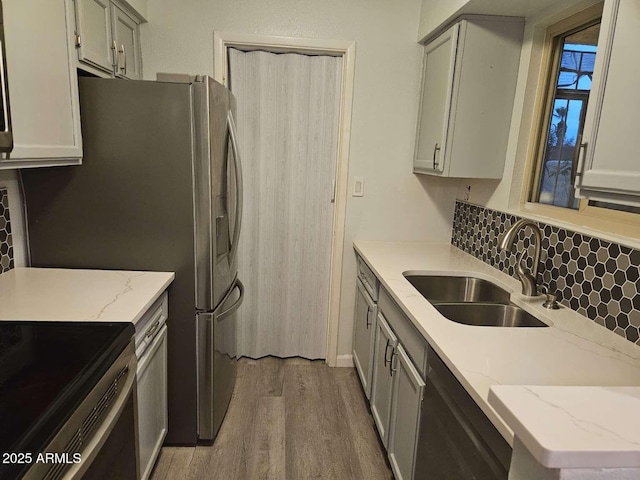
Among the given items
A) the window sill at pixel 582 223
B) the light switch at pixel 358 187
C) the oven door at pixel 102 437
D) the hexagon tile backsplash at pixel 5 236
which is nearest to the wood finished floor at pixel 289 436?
the oven door at pixel 102 437

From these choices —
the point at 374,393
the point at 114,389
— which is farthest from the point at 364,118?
the point at 114,389

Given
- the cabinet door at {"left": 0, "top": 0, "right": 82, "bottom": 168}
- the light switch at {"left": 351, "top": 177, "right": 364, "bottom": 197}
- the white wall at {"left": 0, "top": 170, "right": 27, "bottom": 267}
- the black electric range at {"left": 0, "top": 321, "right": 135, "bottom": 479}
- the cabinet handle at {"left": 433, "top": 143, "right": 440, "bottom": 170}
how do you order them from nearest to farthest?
the black electric range at {"left": 0, "top": 321, "right": 135, "bottom": 479}, the cabinet door at {"left": 0, "top": 0, "right": 82, "bottom": 168}, the white wall at {"left": 0, "top": 170, "right": 27, "bottom": 267}, the cabinet handle at {"left": 433, "top": 143, "right": 440, "bottom": 170}, the light switch at {"left": 351, "top": 177, "right": 364, "bottom": 197}

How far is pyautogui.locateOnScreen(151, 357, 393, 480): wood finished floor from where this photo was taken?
6.50 feet

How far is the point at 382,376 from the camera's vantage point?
2066 millimetres

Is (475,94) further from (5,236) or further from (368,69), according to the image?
(5,236)

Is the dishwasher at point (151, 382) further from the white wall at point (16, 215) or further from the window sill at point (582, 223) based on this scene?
the window sill at point (582, 223)

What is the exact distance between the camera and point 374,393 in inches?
87.7

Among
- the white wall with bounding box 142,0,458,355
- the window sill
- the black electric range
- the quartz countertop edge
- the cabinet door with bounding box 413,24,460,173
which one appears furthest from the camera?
the white wall with bounding box 142,0,458,355

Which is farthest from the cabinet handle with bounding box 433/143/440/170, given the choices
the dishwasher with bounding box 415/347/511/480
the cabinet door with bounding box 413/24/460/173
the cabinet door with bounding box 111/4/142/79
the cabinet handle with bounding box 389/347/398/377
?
the cabinet door with bounding box 111/4/142/79

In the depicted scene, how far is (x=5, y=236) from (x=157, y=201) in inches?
24.6

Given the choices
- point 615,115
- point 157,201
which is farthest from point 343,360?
point 615,115

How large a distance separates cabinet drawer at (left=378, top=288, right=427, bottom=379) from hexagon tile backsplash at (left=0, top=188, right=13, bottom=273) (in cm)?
166

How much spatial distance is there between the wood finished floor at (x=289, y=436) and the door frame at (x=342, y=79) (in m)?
0.53

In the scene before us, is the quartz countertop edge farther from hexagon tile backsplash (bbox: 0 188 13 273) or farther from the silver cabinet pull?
the silver cabinet pull
